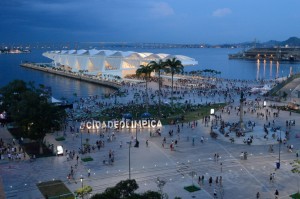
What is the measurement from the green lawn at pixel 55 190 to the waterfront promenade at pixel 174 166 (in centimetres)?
49

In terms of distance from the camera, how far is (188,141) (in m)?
35.1

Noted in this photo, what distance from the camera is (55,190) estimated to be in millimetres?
23375

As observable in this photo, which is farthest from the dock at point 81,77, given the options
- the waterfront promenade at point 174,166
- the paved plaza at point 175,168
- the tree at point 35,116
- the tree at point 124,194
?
the tree at point 124,194

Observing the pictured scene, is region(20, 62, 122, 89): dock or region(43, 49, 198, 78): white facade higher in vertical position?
region(43, 49, 198, 78): white facade

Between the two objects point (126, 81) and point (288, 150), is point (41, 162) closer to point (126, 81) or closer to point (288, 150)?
Result: point (288, 150)

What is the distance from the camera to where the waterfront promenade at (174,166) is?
23641 mm

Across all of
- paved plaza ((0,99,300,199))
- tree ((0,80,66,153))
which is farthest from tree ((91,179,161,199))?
tree ((0,80,66,153))

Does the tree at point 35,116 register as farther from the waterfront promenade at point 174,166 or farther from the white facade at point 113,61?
the white facade at point 113,61

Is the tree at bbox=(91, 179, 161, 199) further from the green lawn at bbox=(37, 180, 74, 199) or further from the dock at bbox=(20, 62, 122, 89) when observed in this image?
the dock at bbox=(20, 62, 122, 89)

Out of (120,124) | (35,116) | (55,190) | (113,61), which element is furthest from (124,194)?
(113,61)

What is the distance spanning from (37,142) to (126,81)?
5160 centimetres

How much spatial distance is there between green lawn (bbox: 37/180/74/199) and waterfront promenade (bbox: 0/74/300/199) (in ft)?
1.62

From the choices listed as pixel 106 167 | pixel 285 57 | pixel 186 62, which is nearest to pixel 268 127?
pixel 106 167

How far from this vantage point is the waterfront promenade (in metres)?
23.6
